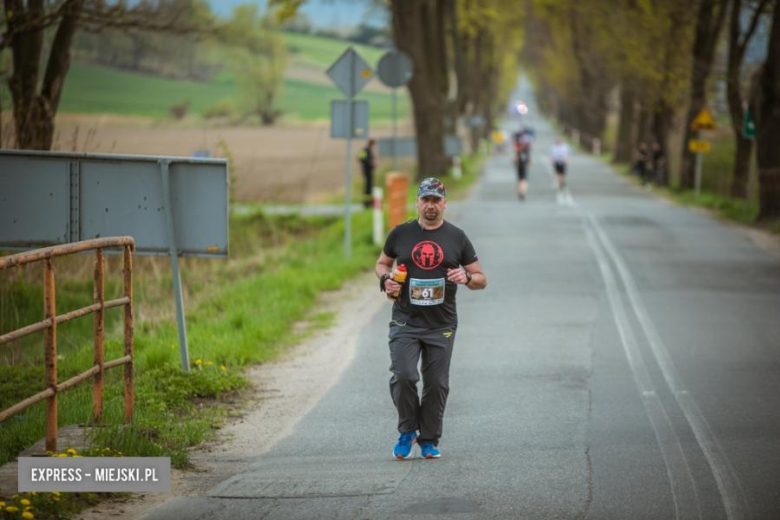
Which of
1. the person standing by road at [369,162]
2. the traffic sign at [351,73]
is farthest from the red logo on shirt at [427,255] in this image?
the person standing by road at [369,162]

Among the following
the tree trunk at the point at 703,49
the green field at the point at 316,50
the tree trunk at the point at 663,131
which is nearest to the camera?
the tree trunk at the point at 703,49

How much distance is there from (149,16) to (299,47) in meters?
137

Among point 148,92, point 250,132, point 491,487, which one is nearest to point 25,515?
point 491,487

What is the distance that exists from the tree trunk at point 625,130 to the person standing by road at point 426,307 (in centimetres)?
5074

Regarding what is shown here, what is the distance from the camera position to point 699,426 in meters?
9.02

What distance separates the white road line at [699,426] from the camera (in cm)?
689

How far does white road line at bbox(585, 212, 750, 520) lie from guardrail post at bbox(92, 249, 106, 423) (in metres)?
3.97

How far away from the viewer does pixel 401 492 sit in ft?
23.4

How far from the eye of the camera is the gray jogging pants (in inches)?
320

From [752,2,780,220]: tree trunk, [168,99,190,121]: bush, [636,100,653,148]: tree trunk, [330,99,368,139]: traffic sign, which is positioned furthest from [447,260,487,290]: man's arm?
[168,99,190,121]: bush

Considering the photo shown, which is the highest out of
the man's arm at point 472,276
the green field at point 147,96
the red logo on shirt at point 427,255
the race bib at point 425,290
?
the green field at point 147,96

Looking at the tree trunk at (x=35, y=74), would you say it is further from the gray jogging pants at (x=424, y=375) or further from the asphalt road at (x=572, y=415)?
the gray jogging pants at (x=424, y=375)

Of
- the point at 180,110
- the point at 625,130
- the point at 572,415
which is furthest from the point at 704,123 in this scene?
the point at 180,110

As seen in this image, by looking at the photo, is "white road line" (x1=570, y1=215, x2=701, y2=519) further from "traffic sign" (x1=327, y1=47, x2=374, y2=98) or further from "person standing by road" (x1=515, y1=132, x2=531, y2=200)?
"person standing by road" (x1=515, y1=132, x2=531, y2=200)
